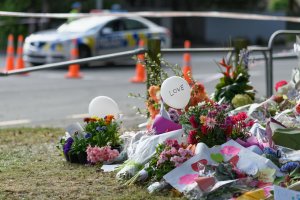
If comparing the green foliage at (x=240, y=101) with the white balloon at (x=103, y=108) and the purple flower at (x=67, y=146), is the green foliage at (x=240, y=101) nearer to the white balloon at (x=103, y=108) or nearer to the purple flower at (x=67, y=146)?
the white balloon at (x=103, y=108)

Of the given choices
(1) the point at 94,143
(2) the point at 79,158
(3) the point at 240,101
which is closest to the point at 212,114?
(1) the point at 94,143

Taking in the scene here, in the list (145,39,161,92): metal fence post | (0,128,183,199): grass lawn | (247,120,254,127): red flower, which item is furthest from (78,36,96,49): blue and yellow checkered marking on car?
(247,120,254,127): red flower

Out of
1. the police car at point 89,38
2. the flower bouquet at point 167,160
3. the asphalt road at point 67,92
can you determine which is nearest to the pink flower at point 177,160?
the flower bouquet at point 167,160

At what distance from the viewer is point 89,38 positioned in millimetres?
20922

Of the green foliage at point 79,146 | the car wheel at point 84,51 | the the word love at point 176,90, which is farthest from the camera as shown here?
the car wheel at point 84,51

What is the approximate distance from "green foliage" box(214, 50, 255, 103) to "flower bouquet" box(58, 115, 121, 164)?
1.96m

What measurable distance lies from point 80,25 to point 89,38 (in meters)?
0.60

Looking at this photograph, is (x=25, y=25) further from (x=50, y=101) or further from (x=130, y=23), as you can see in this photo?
(x=50, y=101)

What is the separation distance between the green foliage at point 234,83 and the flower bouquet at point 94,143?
6.42ft

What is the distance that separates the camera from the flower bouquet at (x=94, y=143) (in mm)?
6582

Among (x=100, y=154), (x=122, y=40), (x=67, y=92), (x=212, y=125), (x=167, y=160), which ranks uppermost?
(x=212, y=125)

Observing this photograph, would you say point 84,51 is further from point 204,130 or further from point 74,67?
point 204,130

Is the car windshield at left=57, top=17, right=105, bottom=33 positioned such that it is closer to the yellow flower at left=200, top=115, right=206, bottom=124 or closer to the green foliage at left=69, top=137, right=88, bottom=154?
the green foliage at left=69, top=137, right=88, bottom=154

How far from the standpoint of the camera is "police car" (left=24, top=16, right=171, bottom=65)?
66.6 feet
